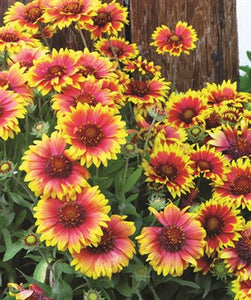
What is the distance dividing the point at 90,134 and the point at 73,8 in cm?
64

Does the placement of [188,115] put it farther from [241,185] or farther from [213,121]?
[241,185]

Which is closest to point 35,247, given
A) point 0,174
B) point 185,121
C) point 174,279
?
point 0,174

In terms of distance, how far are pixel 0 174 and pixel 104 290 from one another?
38cm

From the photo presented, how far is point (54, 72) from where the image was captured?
1591mm

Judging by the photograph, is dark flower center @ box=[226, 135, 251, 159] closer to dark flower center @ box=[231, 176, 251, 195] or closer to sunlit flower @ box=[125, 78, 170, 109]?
dark flower center @ box=[231, 176, 251, 195]

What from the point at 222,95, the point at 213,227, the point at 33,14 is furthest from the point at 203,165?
the point at 33,14

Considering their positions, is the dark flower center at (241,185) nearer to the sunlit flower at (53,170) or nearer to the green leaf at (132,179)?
the green leaf at (132,179)

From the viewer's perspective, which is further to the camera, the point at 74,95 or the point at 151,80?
the point at 151,80

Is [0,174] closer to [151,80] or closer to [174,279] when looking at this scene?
[174,279]

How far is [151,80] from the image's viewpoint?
6.81 feet

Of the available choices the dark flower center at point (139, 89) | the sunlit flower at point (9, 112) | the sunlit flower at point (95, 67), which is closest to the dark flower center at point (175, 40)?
the dark flower center at point (139, 89)

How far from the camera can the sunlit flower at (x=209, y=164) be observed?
5.55 feet

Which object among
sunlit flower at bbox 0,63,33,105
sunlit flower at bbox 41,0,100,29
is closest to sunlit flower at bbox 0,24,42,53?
sunlit flower at bbox 41,0,100,29

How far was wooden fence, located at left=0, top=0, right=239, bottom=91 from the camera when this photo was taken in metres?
2.43
